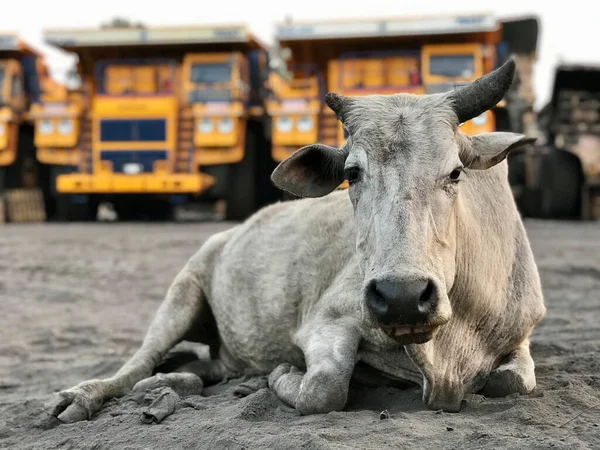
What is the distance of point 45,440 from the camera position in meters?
3.22

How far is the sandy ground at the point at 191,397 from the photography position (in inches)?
108

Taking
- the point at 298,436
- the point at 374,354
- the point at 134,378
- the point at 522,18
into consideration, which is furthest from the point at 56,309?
the point at 522,18

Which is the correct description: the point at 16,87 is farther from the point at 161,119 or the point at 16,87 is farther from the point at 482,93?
the point at 482,93

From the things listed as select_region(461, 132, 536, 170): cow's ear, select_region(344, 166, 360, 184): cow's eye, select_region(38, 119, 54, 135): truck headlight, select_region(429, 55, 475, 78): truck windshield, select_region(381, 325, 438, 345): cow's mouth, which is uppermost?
select_region(429, 55, 475, 78): truck windshield

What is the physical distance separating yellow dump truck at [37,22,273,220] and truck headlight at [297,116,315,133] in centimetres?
102

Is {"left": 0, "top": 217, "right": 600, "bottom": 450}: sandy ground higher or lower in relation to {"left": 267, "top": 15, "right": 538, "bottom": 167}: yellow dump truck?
lower

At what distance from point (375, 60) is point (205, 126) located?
291cm

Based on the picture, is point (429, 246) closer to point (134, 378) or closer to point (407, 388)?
point (407, 388)

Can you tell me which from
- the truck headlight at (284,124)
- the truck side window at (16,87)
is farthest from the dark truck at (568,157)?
the truck side window at (16,87)

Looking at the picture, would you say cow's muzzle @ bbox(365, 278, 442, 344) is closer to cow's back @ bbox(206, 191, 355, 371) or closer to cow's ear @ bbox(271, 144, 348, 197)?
cow's ear @ bbox(271, 144, 348, 197)

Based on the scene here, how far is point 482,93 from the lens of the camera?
10.4 feet

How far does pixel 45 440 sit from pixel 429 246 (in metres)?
1.77

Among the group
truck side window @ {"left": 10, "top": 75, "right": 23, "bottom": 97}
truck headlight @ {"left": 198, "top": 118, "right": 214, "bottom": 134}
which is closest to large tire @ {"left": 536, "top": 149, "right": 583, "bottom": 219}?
truck headlight @ {"left": 198, "top": 118, "right": 214, "bottom": 134}

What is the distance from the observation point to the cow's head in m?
2.65
